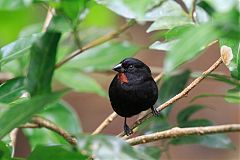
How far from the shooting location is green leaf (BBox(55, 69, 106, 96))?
2.04 meters

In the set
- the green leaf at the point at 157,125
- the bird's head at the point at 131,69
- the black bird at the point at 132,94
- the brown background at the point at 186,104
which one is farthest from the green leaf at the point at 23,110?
the brown background at the point at 186,104

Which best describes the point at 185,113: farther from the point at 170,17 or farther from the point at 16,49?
the point at 16,49

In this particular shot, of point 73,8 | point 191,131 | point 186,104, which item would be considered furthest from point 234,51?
point 186,104

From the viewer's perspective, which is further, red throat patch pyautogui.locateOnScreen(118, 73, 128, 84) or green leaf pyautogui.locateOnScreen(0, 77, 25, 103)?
red throat patch pyautogui.locateOnScreen(118, 73, 128, 84)

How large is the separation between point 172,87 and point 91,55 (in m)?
0.31

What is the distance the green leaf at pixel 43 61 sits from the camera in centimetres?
92

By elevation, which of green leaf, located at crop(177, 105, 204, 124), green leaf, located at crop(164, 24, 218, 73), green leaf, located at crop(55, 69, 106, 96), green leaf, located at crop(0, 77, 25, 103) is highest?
green leaf, located at crop(164, 24, 218, 73)

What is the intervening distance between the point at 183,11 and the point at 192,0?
0.04 m

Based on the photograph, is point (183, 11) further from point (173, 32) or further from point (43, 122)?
point (43, 122)

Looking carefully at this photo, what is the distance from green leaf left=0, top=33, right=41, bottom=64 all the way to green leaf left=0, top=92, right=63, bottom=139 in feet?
1.00

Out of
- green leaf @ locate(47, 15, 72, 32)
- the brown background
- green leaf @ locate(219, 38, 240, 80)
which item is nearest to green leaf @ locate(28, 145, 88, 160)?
green leaf @ locate(219, 38, 240, 80)

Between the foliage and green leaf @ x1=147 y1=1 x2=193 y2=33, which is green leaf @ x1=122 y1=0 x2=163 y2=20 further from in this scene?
green leaf @ x1=147 y1=1 x2=193 y2=33

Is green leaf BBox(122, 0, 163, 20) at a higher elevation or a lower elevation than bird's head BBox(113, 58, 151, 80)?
higher

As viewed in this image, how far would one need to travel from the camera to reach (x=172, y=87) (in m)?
1.87
